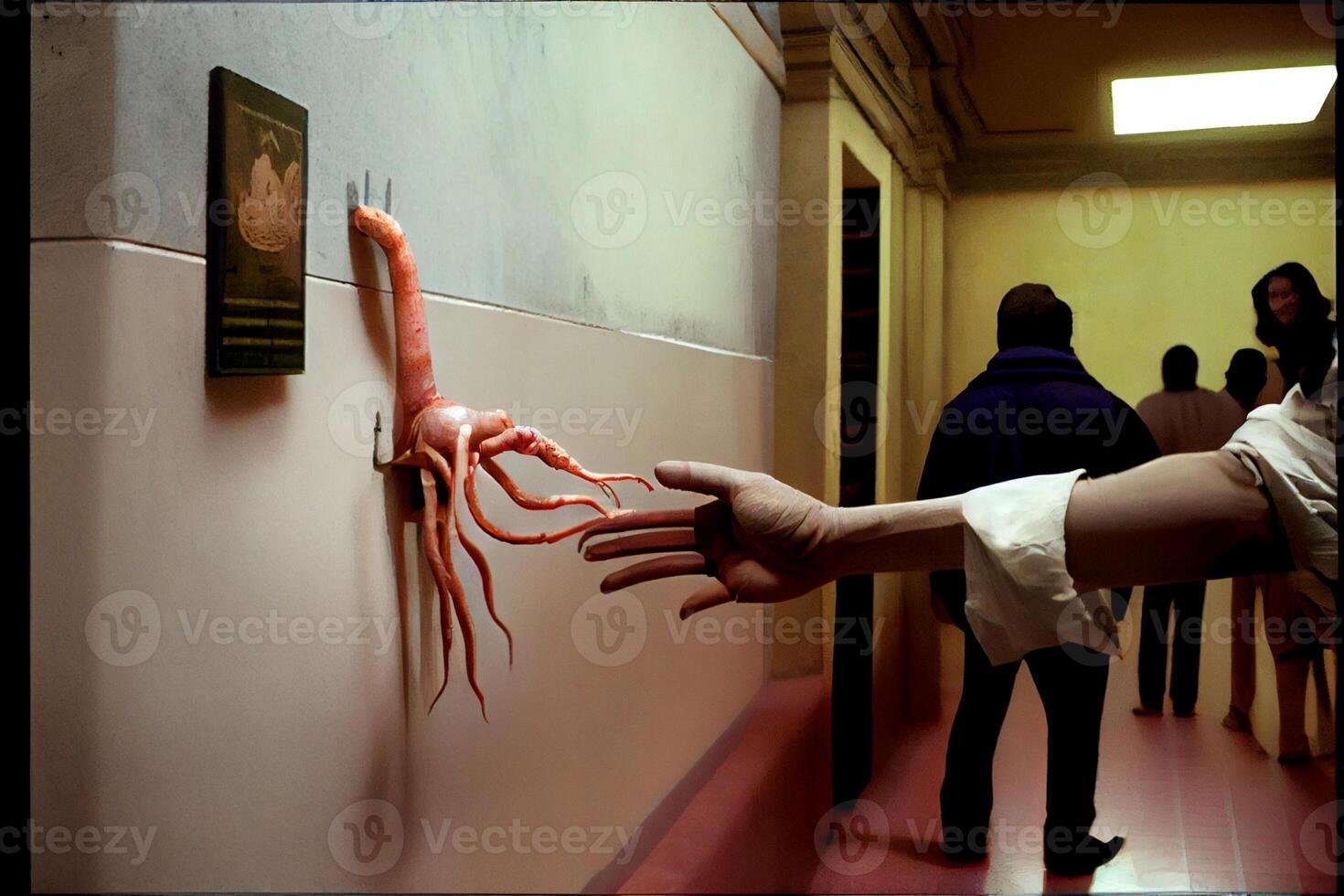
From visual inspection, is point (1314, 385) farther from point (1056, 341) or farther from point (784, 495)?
point (784, 495)

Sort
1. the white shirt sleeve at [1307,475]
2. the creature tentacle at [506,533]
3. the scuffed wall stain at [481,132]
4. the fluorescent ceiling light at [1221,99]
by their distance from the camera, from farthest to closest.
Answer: the fluorescent ceiling light at [1221,99] → the creature tentacle at [506,533] → the white shirt sleeve at [1307,475] → the scuffed wall stain at [481,132]

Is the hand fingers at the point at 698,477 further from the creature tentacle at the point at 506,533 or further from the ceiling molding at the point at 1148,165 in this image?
the ceiling molding at the point at 1148,165

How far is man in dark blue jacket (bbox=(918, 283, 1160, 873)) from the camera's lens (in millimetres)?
990

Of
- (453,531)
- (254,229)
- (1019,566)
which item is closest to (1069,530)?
(1019,566)

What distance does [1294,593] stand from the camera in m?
1.01

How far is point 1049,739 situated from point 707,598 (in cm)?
40

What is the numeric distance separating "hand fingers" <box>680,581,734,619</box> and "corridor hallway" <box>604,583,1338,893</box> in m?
0.30

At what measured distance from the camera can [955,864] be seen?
41.5 inches

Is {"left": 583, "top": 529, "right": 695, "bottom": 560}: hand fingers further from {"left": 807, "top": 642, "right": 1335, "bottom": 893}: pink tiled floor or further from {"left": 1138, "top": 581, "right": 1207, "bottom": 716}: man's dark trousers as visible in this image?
{"left": 1138, "top": 581, "right": 1207, "bottom": 716}: man's dark trousers

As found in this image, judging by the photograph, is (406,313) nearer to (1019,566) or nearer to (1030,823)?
(1019,566)

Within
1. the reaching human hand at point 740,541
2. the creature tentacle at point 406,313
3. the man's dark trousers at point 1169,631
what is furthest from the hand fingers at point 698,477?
the man's dark trousers at point 1169,631

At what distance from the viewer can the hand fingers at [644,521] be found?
95 cm

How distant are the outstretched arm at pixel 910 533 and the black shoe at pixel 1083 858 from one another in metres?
0.33

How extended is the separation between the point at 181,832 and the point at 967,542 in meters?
0.59
